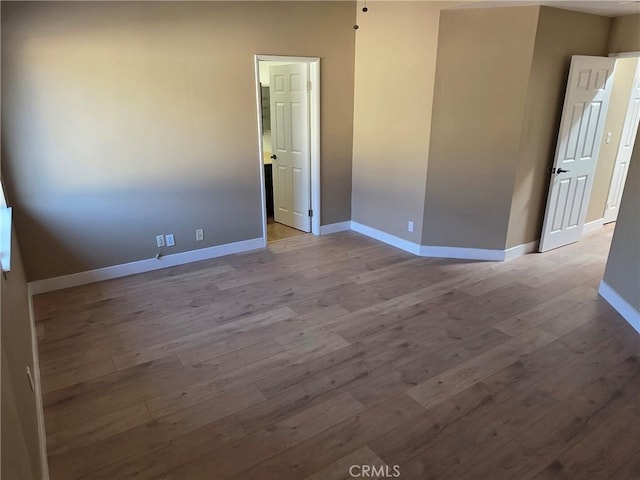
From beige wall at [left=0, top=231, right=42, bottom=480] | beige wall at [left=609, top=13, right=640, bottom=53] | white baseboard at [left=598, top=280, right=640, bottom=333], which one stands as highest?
beige wall at [left=609, top=13, right=640, bottom=53]

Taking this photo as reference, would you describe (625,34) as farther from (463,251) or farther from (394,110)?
(463,251)

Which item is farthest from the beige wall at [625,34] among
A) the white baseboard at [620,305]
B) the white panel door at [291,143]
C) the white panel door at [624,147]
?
the white panel door at [291,143]

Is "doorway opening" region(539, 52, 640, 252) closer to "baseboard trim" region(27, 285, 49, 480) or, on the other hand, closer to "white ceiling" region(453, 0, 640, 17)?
"white ceiling" region(453, 0, 640, 17)

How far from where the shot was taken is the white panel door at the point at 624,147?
16.6 feet

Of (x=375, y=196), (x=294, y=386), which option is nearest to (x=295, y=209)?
(x=375, y=196)

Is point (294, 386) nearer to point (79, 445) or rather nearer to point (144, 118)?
point (79, 445)

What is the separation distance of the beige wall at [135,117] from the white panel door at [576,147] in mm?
2458

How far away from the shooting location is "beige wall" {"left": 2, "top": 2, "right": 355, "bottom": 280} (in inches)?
133

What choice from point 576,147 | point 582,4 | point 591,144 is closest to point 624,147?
point 591,144

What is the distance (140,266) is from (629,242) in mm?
4265

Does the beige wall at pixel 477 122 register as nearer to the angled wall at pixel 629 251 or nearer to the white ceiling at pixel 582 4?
Answer: the white ceiling at pixel 582 4

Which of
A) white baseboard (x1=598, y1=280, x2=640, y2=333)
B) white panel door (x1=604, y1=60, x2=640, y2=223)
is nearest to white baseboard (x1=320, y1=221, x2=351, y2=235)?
white baseboard (x1=598, y1=280, x2=640, y2=333)

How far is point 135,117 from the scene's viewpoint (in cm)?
379

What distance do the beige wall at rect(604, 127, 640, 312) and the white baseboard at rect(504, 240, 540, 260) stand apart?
3.48ft
